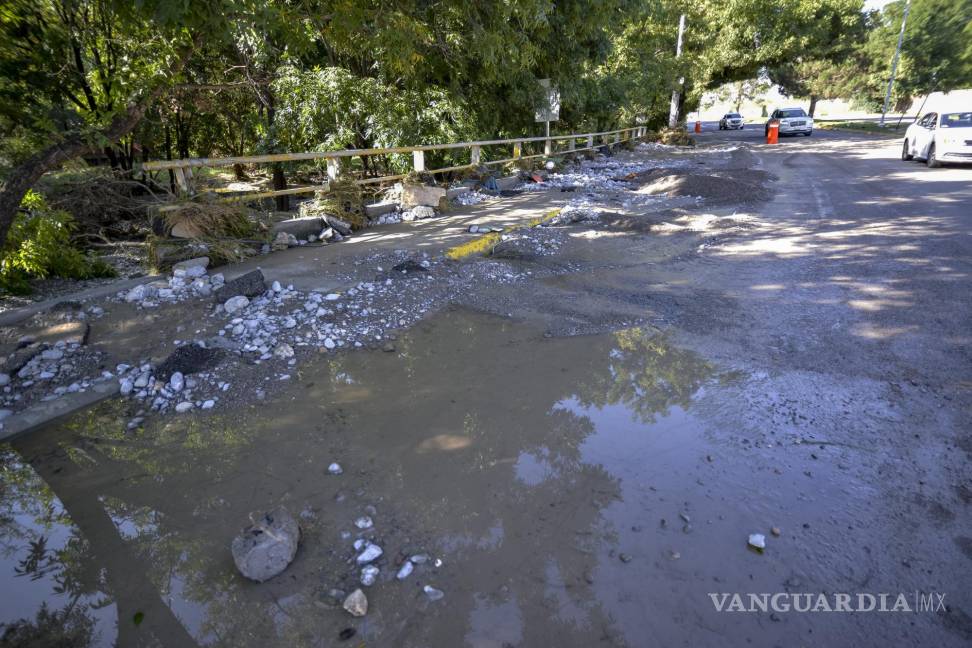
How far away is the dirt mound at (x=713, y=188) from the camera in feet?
34.6

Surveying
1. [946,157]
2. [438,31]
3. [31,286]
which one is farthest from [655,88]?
[31,286]

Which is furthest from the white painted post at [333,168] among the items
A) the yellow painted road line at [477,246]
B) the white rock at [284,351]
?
the white rock at [284,351]

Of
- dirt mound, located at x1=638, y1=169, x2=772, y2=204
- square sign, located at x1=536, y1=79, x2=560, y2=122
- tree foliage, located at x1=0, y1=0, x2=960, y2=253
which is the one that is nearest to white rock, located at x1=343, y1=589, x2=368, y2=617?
tree foliage, located at x1=0, y1=0, x2=960, y2=253

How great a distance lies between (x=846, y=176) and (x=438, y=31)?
35.9 ft

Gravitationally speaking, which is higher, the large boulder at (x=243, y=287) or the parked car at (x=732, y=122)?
the parked car at (x=732, y=122)

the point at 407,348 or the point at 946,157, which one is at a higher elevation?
the point at 946,157

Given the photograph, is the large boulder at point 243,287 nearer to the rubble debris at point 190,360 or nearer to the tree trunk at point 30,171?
the rubble debris at point 190,360

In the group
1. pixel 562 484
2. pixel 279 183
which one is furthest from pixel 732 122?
pixel 562 484

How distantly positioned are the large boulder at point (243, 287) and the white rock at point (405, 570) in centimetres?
371

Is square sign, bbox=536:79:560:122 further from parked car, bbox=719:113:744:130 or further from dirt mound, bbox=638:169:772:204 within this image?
parked car, bbox=719:113:744:130

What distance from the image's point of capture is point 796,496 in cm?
264

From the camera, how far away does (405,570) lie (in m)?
2.28

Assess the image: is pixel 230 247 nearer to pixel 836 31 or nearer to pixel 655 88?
pixel 655 88

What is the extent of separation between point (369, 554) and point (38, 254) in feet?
17.9
